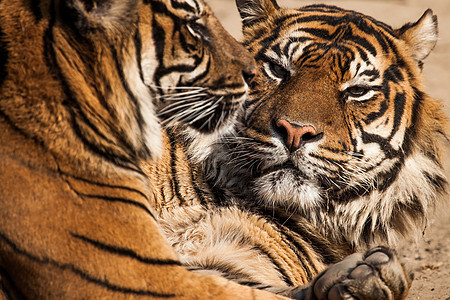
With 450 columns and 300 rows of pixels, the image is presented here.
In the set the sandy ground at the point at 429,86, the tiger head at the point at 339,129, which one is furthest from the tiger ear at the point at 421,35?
the sandy ground at the point at 429,86

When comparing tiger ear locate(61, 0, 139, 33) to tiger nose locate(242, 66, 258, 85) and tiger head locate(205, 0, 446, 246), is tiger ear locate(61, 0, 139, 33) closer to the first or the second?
tiger nose locate(242, 66, 258, 85)

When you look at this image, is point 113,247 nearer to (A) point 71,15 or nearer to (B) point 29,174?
(B) point 29,174

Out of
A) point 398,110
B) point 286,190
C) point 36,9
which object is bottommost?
point 286,190

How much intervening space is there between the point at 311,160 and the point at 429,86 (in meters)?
2.87

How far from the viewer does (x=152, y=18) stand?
1.80 meters

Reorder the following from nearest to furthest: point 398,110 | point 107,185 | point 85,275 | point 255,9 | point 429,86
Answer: point 85,275
point 107,185
point 398,110
point 255,9
point 429,86

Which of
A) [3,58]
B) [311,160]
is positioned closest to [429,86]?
[311,160]

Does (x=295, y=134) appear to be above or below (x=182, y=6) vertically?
below

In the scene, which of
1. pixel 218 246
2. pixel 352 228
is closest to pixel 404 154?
pixel 352 228

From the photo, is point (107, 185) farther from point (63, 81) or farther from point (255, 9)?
point (255, 9)

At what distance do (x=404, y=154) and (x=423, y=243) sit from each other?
37.1 inches

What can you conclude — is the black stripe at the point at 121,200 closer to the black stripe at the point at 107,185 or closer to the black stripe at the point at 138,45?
the black stripe at the point at 107,185

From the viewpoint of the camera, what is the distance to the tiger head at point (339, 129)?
2424 millimetres

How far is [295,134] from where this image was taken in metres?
2.35
